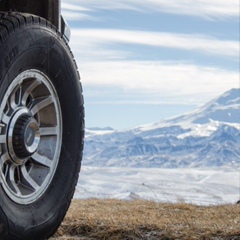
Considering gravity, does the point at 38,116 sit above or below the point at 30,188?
above

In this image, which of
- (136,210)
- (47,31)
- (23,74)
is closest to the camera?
(23,74)

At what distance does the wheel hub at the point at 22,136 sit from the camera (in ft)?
14.0

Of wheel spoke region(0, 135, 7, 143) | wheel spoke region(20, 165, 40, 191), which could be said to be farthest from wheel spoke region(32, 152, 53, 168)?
wheel spoke region(0, 135, 7, 143)

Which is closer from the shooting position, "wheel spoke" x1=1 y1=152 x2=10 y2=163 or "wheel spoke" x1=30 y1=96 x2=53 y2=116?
"wheel spoke" x1=1 y1=152 x2=10 y2=163

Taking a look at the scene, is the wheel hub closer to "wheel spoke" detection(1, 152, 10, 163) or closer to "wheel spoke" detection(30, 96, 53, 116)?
"wheel spoke" detection(1, 152, 10, 163)

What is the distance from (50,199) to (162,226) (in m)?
0.99

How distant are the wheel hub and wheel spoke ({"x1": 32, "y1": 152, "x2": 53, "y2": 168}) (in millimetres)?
215

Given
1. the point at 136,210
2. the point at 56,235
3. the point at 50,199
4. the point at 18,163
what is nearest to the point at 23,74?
the point at 18,163

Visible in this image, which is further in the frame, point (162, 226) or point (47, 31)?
point (162, 226)

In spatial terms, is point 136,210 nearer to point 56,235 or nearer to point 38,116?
point 56,235

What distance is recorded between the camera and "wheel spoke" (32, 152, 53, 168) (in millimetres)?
4711

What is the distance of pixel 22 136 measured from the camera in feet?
14.1

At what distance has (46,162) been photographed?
4.77 metres

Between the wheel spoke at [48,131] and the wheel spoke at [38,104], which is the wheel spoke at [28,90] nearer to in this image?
the wheel spoke at [38,104]
